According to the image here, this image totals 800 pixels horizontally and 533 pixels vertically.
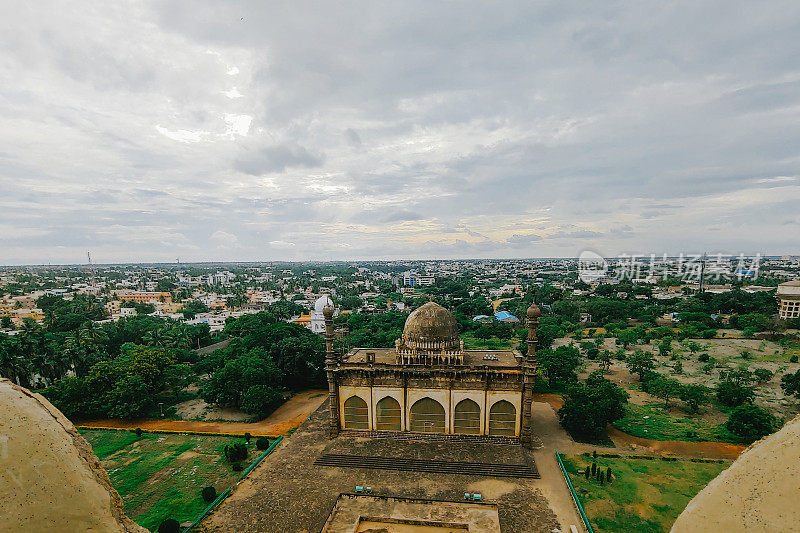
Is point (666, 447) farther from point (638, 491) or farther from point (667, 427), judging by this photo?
point (638, 491)

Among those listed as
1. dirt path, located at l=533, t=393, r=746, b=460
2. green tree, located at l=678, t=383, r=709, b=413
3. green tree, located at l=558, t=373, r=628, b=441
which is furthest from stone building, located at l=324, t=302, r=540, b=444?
green tree, located at l=678, t=383, r=709, b=413

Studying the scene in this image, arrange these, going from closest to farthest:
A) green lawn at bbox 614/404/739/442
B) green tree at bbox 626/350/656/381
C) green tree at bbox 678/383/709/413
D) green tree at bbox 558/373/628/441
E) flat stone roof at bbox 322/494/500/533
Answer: flat stone roof at bbox 322/494/500/533
green tree at bbox 558/373/628/441
green lawn at bbox 614/404/739/442
green tree at bbox 678/383/709/413
green tree at bbox 626/350/656/381

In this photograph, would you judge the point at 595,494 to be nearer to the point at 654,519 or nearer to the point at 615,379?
the point at 654,519

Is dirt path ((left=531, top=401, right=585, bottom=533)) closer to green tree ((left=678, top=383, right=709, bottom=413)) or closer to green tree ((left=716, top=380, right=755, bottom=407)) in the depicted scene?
green tree ((left=678, top=383, right=709, bottom=413))

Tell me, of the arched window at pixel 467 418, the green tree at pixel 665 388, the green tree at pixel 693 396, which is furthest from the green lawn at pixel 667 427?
the arched window at pixel 467 418

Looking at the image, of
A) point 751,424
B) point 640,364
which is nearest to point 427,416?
point 751,424

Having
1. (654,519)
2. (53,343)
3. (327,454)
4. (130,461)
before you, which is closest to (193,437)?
(130,461)
